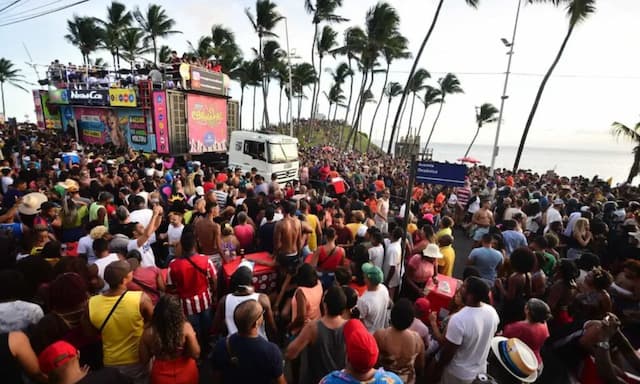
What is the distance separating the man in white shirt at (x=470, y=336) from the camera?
2795 mm

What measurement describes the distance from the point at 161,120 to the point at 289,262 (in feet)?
44.1

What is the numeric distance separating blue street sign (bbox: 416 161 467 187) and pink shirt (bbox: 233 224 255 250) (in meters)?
2.94

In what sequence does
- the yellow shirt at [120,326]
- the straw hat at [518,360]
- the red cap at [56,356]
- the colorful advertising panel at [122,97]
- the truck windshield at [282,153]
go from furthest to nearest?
the colorful advertising panel at [122,97], the truck windshield at [282,153], the yellow shirt at [120,326], the straw hat at [518,360], the red cap at [56,356]

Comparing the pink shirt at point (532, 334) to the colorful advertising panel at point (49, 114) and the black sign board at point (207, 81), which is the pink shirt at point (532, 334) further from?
the colorful advertising panel at point (49, 114)

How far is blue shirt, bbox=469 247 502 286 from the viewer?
4.78 m

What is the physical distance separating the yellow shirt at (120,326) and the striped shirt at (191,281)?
85cm

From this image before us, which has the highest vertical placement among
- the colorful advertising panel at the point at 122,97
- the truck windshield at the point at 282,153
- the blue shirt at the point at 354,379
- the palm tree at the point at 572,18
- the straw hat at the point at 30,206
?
the palm tree at the point at 572,18

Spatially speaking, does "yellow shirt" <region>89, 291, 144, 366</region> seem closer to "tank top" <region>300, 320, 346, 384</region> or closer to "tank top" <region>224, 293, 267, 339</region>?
"tank top" <region>224, 293, 267, 339</region>

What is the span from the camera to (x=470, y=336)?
2785 mm

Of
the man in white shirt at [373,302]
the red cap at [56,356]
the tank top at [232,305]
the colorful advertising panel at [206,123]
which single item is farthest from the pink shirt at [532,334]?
the colorful advertising panel at [206,123]

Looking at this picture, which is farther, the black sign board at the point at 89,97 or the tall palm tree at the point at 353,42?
the tall palm tree at the point at 353,42

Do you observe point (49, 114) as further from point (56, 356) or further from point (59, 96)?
point (56, 356)

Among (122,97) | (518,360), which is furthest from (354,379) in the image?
(122,97)

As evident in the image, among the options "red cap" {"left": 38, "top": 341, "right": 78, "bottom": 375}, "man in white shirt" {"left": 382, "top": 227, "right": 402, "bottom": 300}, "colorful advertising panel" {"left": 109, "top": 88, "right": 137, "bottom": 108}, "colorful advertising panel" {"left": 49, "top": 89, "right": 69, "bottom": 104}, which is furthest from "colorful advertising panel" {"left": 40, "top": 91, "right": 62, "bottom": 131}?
"red cap" {"left": 38, "top": 341, "right": 78, "bottom": 375}
